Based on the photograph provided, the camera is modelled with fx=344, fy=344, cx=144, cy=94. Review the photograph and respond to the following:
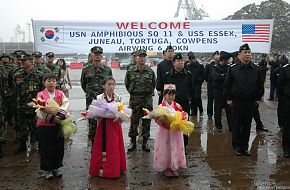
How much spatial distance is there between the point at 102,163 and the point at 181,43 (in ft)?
17.6

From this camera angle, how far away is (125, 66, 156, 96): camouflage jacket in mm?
6242

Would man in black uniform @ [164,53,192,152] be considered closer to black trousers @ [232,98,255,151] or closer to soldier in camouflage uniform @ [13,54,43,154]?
black trousers @ [232,98,255,151]

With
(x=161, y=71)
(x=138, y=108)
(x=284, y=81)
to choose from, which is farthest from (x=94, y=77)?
(x=284, y=81)

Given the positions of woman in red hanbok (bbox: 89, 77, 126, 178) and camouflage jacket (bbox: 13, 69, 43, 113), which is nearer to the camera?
woman in red hanbok (bbox: 89, 77, 126, 178)

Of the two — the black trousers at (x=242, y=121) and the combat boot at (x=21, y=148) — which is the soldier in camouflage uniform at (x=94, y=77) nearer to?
the combat boot at (x=21, y=148)

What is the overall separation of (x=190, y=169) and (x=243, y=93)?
1.64m

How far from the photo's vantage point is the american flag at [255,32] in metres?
9.55

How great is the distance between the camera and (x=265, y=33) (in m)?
9.60

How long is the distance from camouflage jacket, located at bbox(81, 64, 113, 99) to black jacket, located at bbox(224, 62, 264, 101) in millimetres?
2295

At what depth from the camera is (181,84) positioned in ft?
20.0

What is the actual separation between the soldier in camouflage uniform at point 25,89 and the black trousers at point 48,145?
1.46 metres

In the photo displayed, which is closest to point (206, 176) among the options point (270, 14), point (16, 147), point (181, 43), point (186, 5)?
point (16, 147)

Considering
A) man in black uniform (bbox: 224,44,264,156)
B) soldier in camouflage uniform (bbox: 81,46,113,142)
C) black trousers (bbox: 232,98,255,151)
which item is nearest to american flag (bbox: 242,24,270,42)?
man in black uniform (bbox: 224,44,264,156)

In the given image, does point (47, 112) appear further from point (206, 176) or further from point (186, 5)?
point (186, 5)
